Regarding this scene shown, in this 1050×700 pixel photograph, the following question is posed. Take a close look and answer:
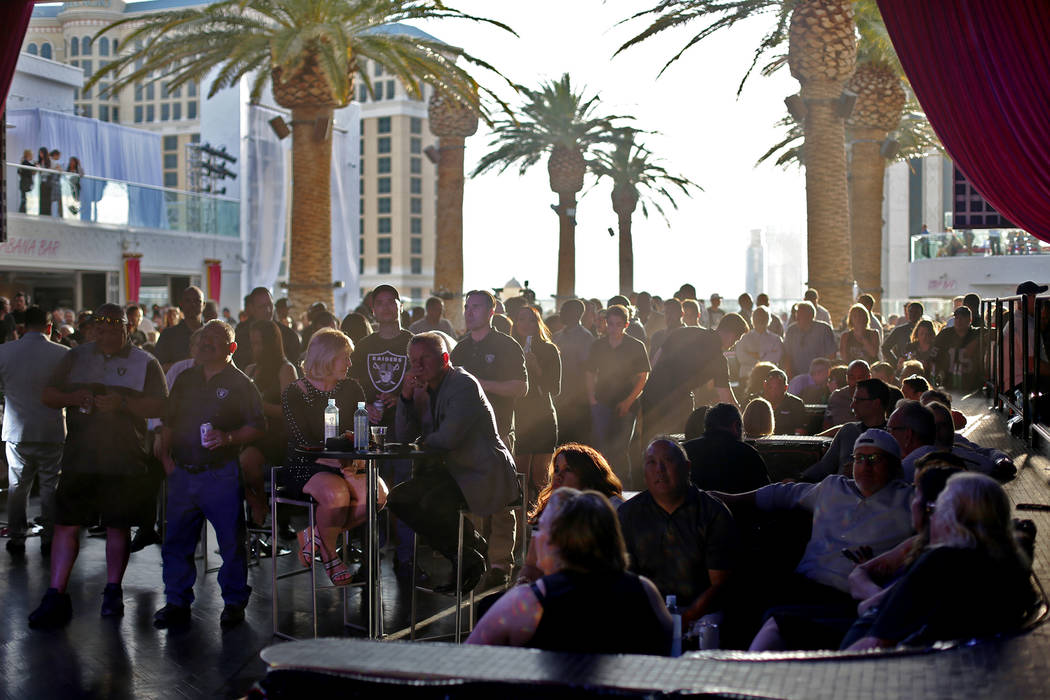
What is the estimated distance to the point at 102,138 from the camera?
141ft

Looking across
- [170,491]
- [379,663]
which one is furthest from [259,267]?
[379,663]

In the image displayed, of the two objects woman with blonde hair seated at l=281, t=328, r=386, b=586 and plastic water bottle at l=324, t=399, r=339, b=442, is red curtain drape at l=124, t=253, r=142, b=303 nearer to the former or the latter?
woman with blonde hair seated at l=281, t=328, r=386, b=586

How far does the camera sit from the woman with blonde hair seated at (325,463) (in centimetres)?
670

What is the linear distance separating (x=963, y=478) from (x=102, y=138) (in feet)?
144

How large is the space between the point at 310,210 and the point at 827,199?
7.94 m

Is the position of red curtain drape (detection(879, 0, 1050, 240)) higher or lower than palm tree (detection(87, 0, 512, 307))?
lower

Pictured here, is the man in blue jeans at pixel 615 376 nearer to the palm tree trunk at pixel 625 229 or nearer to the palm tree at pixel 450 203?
the palm tree at pixel 450 203

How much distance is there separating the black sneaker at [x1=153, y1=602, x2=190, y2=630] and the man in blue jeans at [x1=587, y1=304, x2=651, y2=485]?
4.85m

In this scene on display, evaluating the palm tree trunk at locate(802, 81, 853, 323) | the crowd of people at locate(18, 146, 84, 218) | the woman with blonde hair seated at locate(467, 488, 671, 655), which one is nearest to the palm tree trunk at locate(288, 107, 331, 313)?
the palm tree trunk at locate(802, 81, 853, 323)

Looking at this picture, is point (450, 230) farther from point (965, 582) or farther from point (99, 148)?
point (99, 148)

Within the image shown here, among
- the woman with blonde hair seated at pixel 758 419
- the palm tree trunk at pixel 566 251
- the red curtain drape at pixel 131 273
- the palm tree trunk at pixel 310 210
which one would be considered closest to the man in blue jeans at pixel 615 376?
the woman with blonde hair seated at pixel 758 419

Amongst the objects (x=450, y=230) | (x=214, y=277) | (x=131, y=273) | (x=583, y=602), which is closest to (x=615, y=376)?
(x=583, y=602)

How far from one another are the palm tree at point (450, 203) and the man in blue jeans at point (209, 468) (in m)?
15.6

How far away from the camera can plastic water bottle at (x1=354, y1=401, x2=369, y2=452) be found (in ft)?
20.4
